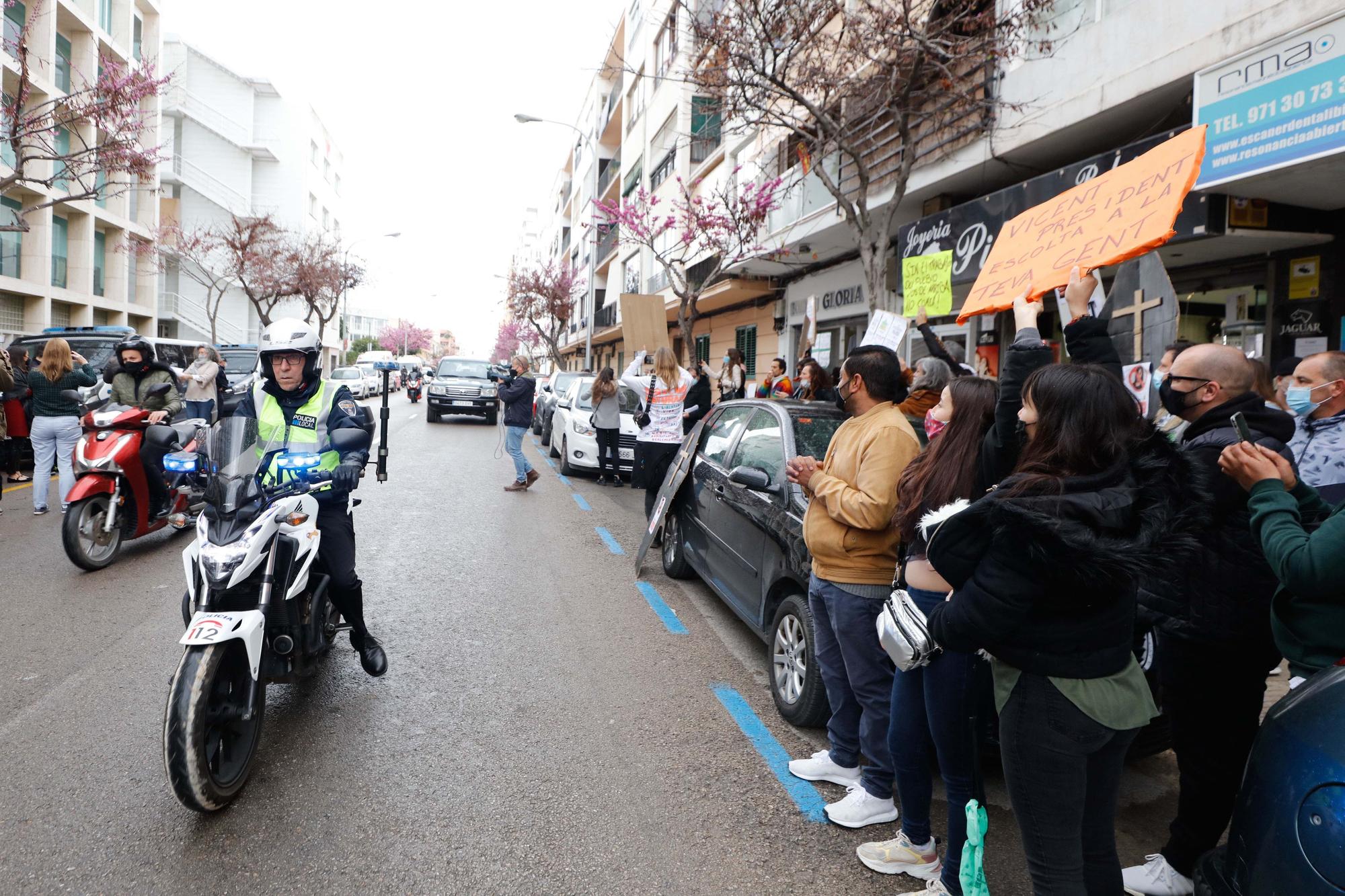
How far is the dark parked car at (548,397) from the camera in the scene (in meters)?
17.6

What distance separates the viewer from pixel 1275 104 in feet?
21.5

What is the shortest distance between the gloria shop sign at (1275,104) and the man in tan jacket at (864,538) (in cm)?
493

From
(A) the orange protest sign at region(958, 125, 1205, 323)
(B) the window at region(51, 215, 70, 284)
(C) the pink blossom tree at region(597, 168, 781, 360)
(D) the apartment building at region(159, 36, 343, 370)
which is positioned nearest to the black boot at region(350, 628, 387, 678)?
(A) the orange protest sign at region(958, 125, 1205, 323)

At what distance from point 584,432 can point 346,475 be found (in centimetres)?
915

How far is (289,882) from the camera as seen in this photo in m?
2.73

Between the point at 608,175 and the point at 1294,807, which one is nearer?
the point at 1294,807

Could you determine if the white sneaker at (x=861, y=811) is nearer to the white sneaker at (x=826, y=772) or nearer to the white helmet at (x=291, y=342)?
the white sneaker at (x=826, y=772)

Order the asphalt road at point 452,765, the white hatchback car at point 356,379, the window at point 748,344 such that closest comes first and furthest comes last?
the asphalt road at point 452,765, the window at point 748,344, the white hatchback car at point 356,379

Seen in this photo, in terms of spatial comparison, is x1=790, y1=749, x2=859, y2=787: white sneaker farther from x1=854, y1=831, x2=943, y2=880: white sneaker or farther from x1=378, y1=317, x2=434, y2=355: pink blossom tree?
x1=378, y1=317, x2=434, y2=355: pink blossom tree

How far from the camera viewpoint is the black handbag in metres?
8.62

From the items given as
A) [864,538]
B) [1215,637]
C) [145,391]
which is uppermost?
[145,391]

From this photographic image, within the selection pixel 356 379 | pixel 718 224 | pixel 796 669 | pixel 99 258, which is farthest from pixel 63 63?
pixel 796 669

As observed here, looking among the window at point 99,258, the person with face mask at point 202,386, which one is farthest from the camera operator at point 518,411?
the window at point 99,258

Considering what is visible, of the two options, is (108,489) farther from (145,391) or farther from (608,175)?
(608,175)
